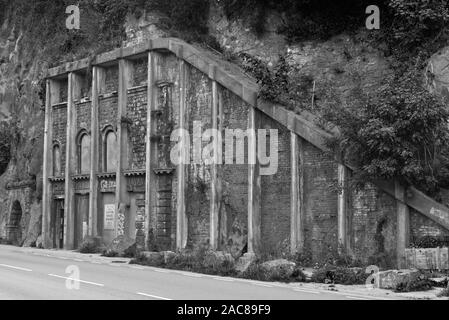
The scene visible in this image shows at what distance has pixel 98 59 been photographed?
29.3 m

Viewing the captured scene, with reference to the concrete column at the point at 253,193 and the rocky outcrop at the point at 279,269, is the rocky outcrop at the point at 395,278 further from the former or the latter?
the concrete column at the point at 253,193

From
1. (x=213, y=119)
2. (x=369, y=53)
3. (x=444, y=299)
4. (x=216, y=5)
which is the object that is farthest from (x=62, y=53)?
(x=444, y=299)

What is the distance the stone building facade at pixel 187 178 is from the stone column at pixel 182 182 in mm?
41

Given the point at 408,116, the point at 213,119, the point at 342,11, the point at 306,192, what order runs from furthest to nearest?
the point at 342,11 → the point at 213,119 → the point at 306,192 → the point at 408,116

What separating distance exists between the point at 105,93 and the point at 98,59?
59.7 inches

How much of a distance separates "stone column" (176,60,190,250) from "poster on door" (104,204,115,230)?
14.1ft

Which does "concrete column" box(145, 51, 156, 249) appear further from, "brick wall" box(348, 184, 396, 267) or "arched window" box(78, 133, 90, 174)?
"brick wall" box(348, 184, 396, 267)

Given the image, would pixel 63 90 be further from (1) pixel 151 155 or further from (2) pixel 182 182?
(2) pixel 182 182

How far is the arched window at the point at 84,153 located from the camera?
99.4ft

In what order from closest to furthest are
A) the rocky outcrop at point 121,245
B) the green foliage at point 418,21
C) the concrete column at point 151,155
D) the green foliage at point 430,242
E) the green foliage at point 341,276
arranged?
the green foliage at point 341,276 < the green foliage at point 430,242 < the green foliage at point 418,21 < the rocky outcrop at point 121,245 < the concrete column at point 151,155

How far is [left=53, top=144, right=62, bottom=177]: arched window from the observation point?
105ft

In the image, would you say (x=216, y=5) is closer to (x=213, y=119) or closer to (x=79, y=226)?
(x=213, y=119)

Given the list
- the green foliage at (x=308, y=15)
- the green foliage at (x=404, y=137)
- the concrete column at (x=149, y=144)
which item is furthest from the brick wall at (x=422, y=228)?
the concrete column at (x=149, y=144)
